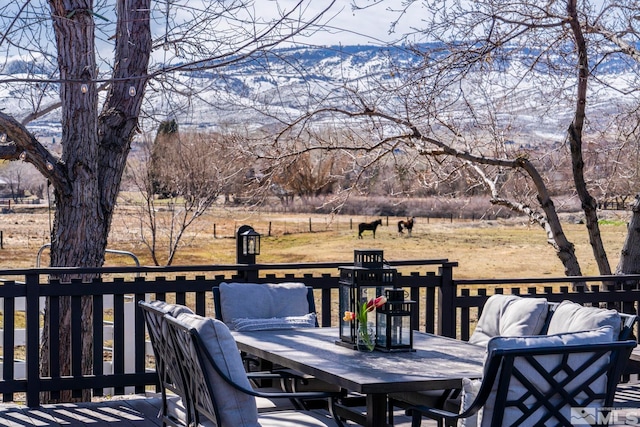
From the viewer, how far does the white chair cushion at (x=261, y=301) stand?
4848 millimetres

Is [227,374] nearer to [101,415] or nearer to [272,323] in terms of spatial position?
[272,323]

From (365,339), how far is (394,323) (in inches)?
6.0

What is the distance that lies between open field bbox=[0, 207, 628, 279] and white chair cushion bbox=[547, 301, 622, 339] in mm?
20903

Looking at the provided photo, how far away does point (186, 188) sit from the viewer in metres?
21.7

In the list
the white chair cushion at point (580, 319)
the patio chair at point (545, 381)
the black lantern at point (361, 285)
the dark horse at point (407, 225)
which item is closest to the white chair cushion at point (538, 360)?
the patio chair at point (545, 381)

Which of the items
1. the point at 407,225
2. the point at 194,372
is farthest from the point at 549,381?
the point at 407,225

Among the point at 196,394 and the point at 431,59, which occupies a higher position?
the point at 431,59

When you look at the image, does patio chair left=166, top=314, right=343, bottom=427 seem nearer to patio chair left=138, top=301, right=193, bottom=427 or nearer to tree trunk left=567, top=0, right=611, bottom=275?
patio chair left=138, top=301, right=193, bottom=427

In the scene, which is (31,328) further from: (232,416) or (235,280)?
(232,416)

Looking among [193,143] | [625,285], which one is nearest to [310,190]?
[193,143]

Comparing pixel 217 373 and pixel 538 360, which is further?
pixel 217 373

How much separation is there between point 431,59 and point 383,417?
5.31 m

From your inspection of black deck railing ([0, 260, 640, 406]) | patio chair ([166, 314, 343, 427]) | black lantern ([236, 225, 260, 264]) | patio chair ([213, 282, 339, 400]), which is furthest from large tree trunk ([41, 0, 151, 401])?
patio chair ([166, 314, 343, 427])

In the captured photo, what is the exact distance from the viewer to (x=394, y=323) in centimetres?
386
